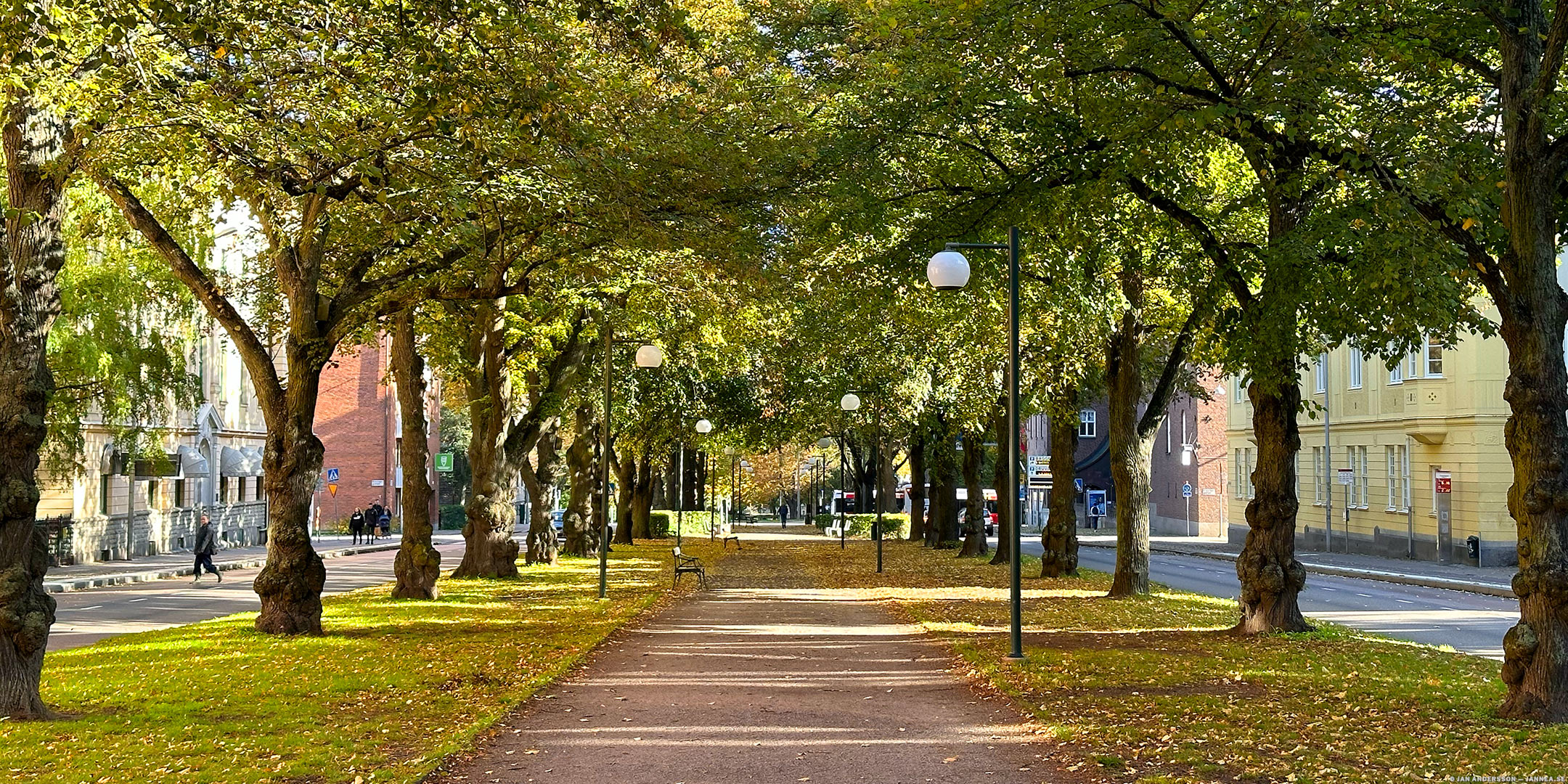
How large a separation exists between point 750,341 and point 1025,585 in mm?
11595

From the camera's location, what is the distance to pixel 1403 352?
13172mm

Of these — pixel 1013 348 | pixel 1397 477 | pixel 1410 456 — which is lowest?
pixel 1397 477

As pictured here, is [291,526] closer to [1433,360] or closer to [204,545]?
[204,545]

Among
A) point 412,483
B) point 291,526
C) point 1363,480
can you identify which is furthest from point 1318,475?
point 291,526

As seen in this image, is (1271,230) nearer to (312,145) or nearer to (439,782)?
(312,145)

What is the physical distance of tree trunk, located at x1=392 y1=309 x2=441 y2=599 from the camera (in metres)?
23.6

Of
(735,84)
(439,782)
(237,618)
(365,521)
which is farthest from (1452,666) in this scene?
(365,521)

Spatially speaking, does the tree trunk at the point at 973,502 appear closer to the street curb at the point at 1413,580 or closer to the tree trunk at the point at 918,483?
the tree trunk at the point at 918,483

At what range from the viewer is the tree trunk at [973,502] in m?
38.6

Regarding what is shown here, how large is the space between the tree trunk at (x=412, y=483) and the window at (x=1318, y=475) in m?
33.6

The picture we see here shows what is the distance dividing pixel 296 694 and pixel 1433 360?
36.2 m

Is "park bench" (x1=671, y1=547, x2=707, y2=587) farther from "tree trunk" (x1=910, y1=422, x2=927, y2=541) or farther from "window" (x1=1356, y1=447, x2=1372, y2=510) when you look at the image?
"window" (x1=1356, y1=447, x2=1372, y2=510)

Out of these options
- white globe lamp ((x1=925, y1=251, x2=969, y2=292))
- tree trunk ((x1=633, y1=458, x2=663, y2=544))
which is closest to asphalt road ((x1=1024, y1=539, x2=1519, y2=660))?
white globe lamp ((x1=925, y1=251, x2=969, y2=292))

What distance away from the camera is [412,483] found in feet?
78.8
